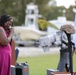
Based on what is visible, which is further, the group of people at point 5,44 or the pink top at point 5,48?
the pink top at point 5,48

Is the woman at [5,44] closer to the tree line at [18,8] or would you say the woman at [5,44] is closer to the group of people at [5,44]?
the group of people at [5,44]

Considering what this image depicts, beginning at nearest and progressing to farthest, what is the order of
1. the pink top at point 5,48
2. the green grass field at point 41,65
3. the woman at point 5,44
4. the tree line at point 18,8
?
1. the woman at point 5,44
2. the pink top at point 5,48
3. the green grass field at point 41,65
4. the tree line at point 18,8

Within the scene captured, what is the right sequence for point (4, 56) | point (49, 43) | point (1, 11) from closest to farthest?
point (4, 56) < point (49, 43) < point (1, 11)

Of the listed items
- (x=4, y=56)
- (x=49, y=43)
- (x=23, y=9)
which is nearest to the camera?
(x=4, y=56)

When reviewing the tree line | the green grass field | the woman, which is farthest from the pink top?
the tree line

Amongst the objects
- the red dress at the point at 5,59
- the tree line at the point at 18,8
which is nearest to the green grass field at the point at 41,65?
the red dress at the point at 5,59

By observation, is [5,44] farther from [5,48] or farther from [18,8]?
[18,8]

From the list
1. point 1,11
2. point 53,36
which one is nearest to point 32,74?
point 53,36

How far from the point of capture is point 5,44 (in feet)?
26.1

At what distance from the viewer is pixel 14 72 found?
805cm

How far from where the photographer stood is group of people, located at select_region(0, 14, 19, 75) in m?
7.92

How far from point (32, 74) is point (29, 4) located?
58.4 meters

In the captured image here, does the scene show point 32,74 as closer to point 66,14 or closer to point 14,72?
point 14,72

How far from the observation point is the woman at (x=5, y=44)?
312 inches
